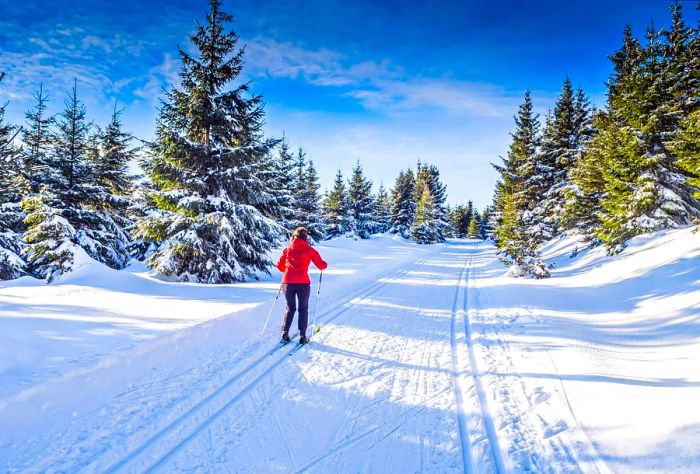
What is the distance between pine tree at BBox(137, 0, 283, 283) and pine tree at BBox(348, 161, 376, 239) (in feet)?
99.3

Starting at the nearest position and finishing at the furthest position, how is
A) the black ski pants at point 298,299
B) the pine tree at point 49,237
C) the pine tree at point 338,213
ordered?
the black ski pants at point 298,299, the pine tree at point 49,237, the pine tree at point 338,213

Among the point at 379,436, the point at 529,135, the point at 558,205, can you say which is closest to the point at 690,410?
the point at 379,436

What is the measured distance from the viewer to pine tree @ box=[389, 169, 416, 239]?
49250 millimetres

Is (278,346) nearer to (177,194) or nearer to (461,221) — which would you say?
(177,194)

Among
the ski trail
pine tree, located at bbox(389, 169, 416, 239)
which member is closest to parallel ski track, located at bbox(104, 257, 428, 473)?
the ski trail

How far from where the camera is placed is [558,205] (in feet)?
75.5

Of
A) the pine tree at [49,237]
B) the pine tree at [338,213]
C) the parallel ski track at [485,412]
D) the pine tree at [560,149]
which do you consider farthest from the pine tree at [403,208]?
the parallel ski track at [485,412]

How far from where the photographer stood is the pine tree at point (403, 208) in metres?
49.2

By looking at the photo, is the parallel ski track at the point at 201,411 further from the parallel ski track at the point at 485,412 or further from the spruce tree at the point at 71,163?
the spruce tree at the point at 71,163

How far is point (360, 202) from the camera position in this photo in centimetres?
4541

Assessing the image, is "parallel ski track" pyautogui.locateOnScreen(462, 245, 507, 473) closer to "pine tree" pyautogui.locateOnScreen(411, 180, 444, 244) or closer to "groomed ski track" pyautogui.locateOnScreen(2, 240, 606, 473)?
"groomed ski track" pyautogui.locateOnScreen(2, 240, 606, 473)

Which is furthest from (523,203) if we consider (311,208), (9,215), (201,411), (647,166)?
(9,215)

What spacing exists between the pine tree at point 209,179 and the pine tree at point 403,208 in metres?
36.8

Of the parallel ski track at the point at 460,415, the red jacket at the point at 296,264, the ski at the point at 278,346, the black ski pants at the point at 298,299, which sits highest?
the red jacket at the point at 296,264
